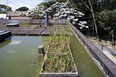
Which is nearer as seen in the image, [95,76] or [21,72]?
[95,76]

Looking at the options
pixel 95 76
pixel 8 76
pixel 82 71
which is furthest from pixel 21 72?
pixel 95 76

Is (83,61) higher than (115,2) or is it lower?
lower

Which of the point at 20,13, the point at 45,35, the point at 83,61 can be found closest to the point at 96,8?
the point at 20,13

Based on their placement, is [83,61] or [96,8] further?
[96,8]

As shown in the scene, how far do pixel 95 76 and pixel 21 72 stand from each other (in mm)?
1210

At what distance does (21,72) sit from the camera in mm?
1870

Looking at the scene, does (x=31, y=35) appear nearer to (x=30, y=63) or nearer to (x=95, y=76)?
(x=30, y=63)

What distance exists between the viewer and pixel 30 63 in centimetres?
220

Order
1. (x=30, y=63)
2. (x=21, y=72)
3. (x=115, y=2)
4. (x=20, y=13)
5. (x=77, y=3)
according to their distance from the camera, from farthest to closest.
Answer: (x=20, y=13) < (x=77, y=3) < (x=115, y=2) < (x=30, y=63) < (x=21, y=72)

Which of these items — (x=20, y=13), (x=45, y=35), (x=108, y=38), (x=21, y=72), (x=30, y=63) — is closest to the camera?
(x=21, y=72)

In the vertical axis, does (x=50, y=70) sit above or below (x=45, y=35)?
below

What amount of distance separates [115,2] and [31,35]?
15.3 metres

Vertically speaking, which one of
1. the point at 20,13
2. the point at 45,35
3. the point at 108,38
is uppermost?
the point at 20,13

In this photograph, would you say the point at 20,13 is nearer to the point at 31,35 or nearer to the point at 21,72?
the point at 31,35
